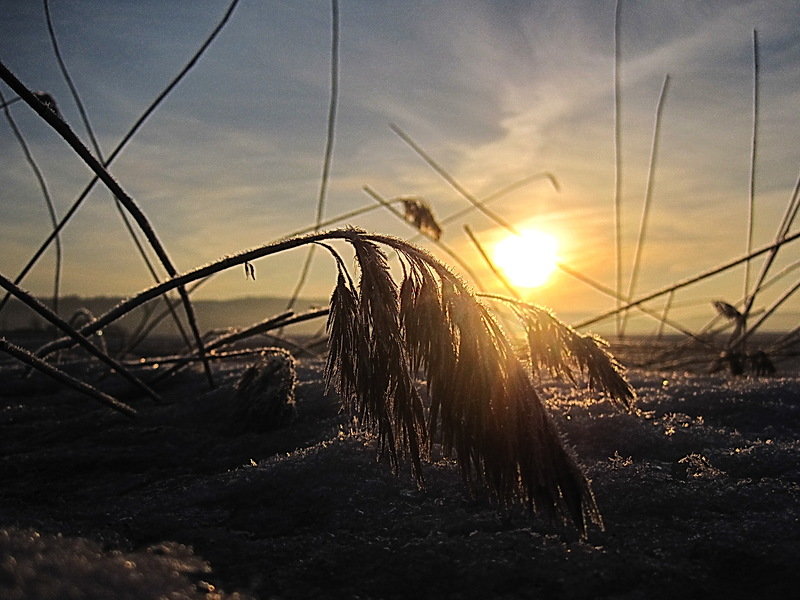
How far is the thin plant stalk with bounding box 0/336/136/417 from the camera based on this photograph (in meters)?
1.53

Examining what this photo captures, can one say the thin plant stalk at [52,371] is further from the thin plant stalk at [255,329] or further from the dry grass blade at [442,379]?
the dry grass blade at [442,379]

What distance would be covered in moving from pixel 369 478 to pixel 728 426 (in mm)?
1025

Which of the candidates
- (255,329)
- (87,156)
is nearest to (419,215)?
(255,329)

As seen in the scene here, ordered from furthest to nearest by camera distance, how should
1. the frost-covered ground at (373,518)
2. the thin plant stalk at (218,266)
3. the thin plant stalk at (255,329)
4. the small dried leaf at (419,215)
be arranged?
the small dried leaf at (419,215) → the thin plant stalk at (255,329) → the thin plant stalk at (218,266) → the frost-covered ground at (373,518)

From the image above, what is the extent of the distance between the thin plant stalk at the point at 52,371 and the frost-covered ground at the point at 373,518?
11 centimetres

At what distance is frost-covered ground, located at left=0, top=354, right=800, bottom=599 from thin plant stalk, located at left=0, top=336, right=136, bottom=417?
109 mm

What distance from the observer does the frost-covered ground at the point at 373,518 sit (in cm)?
100

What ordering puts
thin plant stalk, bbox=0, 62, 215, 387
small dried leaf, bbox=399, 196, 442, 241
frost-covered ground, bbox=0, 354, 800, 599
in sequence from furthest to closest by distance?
small dried leaf, bbox=399, 196, 442, 241 < thin plant stalk, bbox=0, 62, 215, 387 < frost-covered ground, bbox=0, 354, 800, 599

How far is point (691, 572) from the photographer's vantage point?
103cm

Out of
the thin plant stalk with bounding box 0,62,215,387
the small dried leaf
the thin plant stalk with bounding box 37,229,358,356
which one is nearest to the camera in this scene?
the thin plant stalk with bounding box 37,229,358,356

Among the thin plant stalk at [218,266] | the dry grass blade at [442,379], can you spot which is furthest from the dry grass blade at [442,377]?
the thin plant stalk at [218,266]

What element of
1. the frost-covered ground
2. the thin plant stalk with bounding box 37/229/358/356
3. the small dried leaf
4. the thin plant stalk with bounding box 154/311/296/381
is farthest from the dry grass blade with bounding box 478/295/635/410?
the small dried leaf

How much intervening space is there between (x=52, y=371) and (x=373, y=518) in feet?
3.18

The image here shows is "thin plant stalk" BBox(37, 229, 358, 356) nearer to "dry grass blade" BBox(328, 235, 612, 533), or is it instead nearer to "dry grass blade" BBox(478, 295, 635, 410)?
"dry grass blade" BBox(328, 235, 612, 533)
